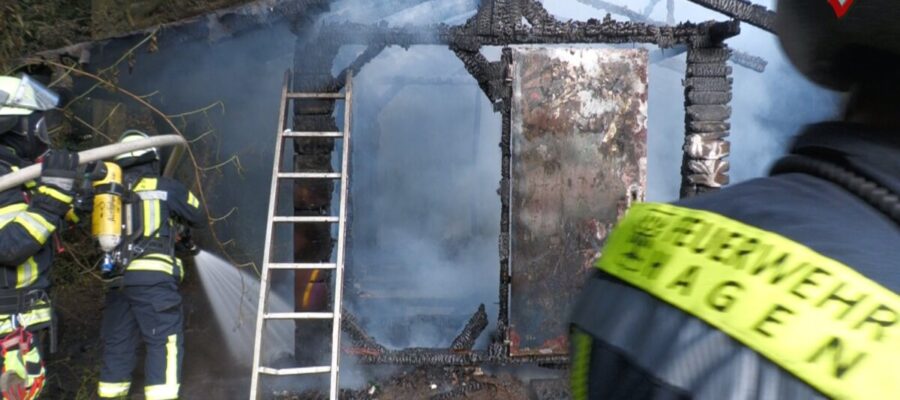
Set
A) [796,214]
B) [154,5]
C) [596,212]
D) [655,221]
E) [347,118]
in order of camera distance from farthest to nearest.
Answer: [154,5] < [596,212] < [347,118] < [655,221] < [796,214]

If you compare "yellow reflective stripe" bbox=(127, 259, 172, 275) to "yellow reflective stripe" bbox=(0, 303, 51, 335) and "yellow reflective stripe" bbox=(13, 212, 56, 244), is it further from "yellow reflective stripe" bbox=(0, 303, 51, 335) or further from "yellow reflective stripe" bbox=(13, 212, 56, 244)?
"yellow reflective stripe" bbox=(13, 212, 56, 244)

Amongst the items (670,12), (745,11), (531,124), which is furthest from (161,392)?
(670,12)

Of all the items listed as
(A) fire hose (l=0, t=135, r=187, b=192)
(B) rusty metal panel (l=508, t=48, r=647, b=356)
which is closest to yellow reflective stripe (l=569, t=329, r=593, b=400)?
(A) fire hose (l=0, t=135, r=187, b=192)

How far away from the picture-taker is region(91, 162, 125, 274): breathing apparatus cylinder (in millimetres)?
4633

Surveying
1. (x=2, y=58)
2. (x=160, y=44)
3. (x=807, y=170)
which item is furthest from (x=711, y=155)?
(x=2, y=58)

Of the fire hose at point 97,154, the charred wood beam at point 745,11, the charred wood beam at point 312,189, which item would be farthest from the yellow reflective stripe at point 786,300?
the charred wood beam at point 745,11

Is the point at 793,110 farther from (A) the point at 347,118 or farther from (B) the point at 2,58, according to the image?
(B) the point at 2,58

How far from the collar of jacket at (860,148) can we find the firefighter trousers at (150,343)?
4.80 meters

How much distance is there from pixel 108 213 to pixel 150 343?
940 mm

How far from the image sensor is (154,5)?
6117 mm

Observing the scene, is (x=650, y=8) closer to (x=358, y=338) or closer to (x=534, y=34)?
(x=534, y=34)

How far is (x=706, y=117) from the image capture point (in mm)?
5395

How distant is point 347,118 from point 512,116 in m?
1.30

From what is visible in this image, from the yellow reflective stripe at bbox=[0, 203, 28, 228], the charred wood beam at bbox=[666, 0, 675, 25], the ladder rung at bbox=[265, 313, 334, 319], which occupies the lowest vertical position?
the ladder rung at bbox=[265, 313, 334, 319]
